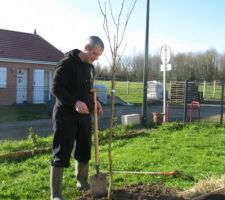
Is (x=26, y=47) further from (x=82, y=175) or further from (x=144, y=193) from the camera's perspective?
(x=144, y=193)

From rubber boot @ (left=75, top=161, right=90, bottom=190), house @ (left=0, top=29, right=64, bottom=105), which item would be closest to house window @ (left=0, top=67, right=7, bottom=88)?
house @ (left=0, top=29, right=64, bottom=105)

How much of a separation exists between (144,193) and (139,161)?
2783mm

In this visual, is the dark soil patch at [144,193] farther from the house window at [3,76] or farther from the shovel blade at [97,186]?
the house window at [3,76]

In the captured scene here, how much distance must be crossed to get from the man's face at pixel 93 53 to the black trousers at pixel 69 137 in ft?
2.19

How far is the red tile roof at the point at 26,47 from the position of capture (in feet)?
87.4

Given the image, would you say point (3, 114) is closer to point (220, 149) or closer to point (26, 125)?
point (26, 125)

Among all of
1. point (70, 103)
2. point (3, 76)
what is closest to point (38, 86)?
point (3, 76)

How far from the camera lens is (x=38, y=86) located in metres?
27.3

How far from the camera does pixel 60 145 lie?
16.9 ft

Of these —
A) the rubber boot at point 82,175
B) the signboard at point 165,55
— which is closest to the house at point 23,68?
the signboard at point 165,55

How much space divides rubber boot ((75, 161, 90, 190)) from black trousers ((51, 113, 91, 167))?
24cm

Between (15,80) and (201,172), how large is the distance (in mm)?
20129

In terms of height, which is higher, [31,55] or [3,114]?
[31,55]

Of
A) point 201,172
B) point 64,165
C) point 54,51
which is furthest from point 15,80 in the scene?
point 64,165
